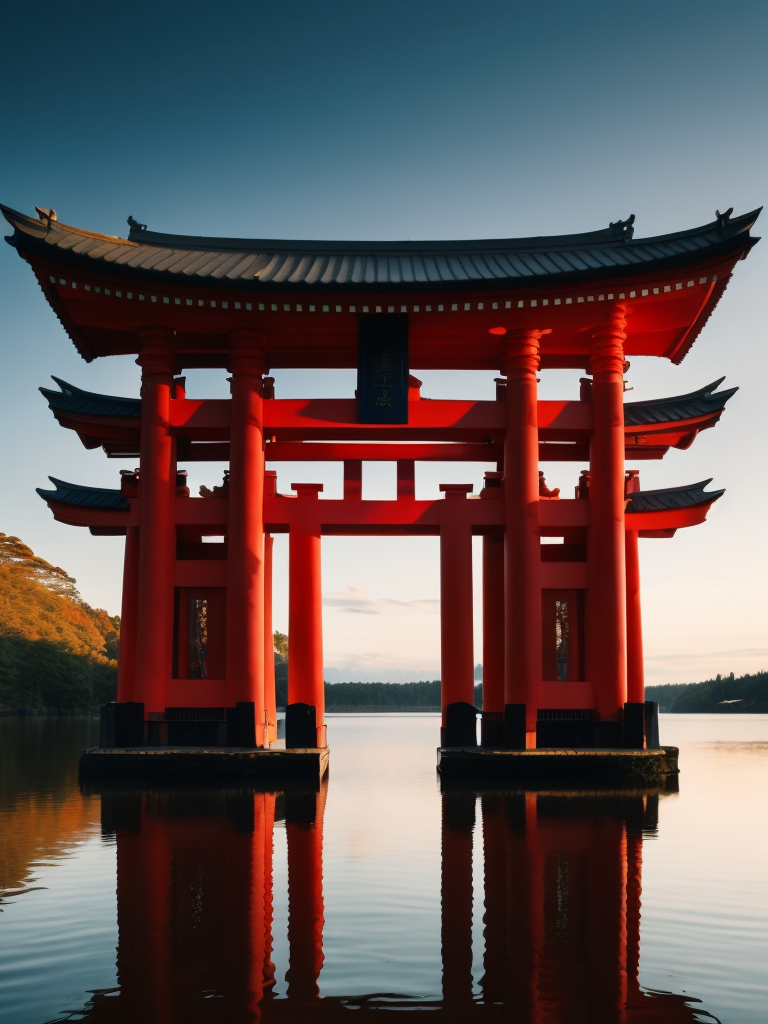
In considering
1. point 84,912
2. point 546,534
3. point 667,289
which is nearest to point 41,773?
point 546,534

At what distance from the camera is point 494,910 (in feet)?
22.4

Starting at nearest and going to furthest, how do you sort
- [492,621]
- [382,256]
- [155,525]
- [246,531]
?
[246,531] → [155,525] → [492,621] → [382,256]

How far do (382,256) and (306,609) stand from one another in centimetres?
743

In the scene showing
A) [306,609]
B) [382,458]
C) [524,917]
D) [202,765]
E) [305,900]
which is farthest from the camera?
[382,458]

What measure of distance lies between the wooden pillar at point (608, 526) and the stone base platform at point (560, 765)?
114cm

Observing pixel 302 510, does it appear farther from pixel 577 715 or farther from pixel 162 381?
pixel 577 715

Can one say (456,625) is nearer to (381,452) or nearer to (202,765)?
(381,452)

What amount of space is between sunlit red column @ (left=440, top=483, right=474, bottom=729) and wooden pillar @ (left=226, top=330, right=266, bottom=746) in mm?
3207

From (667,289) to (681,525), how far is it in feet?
17.4

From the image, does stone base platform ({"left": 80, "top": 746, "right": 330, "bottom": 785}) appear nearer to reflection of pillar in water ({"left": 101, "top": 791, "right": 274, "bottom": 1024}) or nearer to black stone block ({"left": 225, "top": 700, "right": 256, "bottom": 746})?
black stone block ({"left": 225, "top": 700, "right": 256, "bottom": 746})

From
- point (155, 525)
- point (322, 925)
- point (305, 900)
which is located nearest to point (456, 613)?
point (155, 525)

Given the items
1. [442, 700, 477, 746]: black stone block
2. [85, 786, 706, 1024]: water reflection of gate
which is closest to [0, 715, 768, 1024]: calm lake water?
[85, 786, 706, 1024]: water reflection of gate

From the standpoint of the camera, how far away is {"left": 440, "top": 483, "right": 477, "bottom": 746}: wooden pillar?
698 inches

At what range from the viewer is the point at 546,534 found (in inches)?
714
